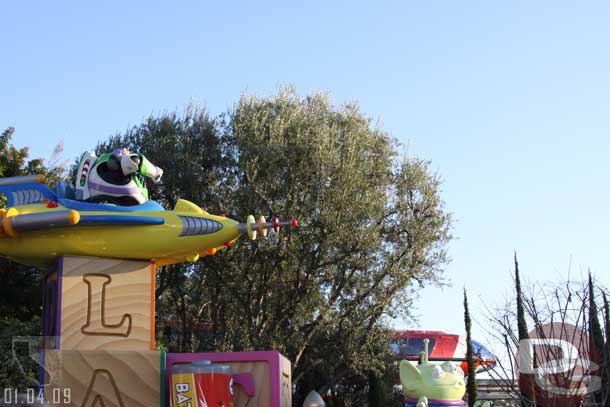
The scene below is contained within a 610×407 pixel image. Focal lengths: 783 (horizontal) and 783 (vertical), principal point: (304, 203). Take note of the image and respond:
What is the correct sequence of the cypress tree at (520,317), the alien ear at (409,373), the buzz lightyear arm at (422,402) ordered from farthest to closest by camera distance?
the alien ear at (409,373), the buzz lightyear arm at (422,402), the cypress tree at (520,317)

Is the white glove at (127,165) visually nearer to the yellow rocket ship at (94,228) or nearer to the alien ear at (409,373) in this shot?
the yellow rocket ship at (94,228)

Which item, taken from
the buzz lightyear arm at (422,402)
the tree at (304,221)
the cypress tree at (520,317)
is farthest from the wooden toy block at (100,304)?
the tree at (304,221)

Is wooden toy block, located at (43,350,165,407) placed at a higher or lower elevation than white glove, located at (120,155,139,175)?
lower

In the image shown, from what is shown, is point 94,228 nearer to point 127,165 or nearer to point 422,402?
point 127,165

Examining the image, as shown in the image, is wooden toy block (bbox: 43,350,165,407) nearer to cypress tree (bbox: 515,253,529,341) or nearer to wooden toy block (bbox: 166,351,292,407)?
wooden toy block (bbox: 166,351,292,407)

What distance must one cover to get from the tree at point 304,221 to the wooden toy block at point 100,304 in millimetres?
9043

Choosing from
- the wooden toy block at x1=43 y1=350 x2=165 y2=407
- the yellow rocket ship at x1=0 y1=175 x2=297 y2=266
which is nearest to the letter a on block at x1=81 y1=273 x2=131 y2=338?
the yellow rocket ship at x1=0 y1=175 x2=297 y2=266

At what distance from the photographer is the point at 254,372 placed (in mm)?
10523

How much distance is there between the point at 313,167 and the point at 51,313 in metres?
10.4

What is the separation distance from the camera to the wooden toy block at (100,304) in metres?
11.0

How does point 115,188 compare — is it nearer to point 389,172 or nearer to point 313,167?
point 313,167

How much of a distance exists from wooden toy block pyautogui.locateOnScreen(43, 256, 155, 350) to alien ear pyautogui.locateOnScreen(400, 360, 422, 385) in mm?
4525

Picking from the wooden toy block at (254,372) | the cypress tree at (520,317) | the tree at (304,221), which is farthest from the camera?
the tree at (304,221)

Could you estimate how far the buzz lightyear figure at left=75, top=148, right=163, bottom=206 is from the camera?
462 inches
